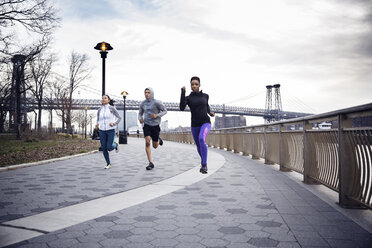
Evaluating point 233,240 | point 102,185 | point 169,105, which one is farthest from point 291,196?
point 169,105

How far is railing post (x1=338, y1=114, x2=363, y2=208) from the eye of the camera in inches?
138

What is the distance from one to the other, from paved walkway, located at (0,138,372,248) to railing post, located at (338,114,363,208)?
18 cm

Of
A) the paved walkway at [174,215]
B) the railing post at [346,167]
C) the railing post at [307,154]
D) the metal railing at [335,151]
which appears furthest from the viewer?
the railing post at [307,154]

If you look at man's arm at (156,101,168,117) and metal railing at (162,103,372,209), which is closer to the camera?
metal railing at (162,103,372,209)

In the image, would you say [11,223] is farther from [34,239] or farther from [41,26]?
[41,26]

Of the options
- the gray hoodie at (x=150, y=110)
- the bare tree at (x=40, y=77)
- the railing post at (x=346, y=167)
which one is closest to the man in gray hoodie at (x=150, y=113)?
the gray hoodie at (x=150, y=110)

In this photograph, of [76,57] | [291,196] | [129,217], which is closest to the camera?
[129,217]

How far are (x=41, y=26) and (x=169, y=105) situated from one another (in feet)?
253

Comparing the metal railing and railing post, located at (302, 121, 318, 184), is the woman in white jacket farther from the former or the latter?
railing post, located at (302, 121, 318, 184)

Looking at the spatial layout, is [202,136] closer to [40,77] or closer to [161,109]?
[161,109]

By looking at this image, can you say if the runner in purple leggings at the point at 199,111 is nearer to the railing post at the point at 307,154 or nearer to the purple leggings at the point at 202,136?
the purple leggings at the point at 202,136

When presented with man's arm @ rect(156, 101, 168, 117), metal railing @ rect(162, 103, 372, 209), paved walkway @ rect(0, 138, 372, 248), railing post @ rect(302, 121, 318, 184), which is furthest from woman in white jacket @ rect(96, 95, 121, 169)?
railing post @ rect(302, 121, 318, 184)

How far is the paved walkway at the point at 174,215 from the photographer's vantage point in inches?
102

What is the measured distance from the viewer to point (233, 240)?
8.53 feet
